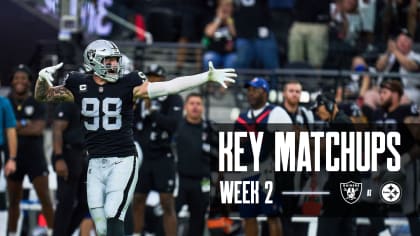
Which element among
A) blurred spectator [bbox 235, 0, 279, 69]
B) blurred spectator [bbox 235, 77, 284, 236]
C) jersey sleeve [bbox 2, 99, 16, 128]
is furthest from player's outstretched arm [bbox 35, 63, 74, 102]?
blurred spectator [bbox 235, 0, 279, 69]

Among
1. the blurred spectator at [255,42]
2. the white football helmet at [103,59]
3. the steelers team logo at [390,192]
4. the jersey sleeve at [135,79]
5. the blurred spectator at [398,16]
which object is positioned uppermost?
the blurred spectator at [398,16]

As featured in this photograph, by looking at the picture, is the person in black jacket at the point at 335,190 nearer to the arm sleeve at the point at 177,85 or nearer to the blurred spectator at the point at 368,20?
the arm sleeve at the point at 177,85

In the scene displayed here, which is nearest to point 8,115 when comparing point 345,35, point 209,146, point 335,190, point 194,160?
point 194,160

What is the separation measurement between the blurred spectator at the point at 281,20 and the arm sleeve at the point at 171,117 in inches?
168

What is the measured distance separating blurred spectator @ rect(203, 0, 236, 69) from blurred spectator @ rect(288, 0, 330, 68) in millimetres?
847

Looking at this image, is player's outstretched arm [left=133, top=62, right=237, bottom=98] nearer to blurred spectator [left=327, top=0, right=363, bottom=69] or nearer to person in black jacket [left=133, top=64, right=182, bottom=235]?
person in black jacket [left=133, top=64, right=182, bottom=235]

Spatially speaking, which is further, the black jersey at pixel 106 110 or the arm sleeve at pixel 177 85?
the black jersey at pixel 106 110

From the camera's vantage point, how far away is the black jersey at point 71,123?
15352mm

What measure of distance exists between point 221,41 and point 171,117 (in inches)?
151

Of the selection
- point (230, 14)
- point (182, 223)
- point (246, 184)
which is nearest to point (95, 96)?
point (246, 184)

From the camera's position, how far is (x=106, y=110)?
12.6 meters

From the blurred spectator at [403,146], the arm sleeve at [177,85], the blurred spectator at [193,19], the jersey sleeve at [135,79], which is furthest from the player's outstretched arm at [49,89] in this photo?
the blurred spectator at [193,19]

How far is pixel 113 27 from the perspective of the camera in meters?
20.7

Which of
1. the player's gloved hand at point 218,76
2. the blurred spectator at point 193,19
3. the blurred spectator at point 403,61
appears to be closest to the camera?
the player's gloved hand at point 218,76
